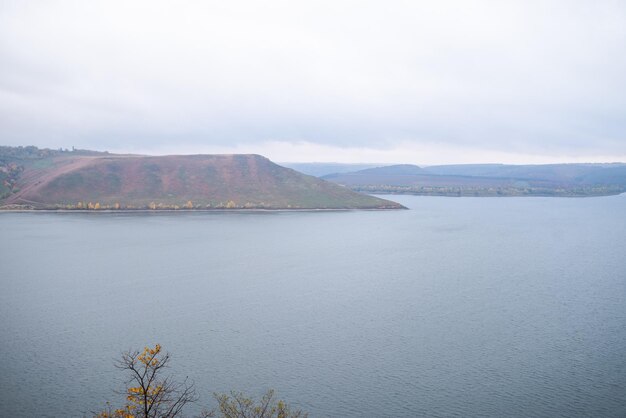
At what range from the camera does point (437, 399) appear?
742 inches

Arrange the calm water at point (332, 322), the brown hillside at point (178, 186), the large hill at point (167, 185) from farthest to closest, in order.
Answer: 1. the brown hillside at point (178, 186)
2. the large hill at point (167, 185)
3. the calm water at point (332, 322)

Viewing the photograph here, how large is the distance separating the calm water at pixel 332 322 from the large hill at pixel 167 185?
131 ft

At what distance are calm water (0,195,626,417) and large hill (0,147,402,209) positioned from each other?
39.9 meters

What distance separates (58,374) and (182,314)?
8624 mm

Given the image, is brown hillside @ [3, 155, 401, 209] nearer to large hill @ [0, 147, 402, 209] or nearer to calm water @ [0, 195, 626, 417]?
large hill @ [0, 147, 402, 209]

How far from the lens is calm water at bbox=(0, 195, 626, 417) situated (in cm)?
1930

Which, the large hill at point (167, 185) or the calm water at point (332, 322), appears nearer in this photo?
the calm water at point (332, 322)

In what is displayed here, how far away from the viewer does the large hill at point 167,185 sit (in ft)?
306

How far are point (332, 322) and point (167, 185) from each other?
275 ft

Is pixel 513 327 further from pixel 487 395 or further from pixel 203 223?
pixel 203 223

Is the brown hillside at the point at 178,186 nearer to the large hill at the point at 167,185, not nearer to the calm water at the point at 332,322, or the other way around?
the large hill at the point at 167,185

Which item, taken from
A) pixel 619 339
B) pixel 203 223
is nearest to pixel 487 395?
pixel 619 339

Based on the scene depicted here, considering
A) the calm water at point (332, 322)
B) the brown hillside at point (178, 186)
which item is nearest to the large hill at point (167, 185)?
the brown hillside at point (178, 186)

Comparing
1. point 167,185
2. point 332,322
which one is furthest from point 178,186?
point 332,322
